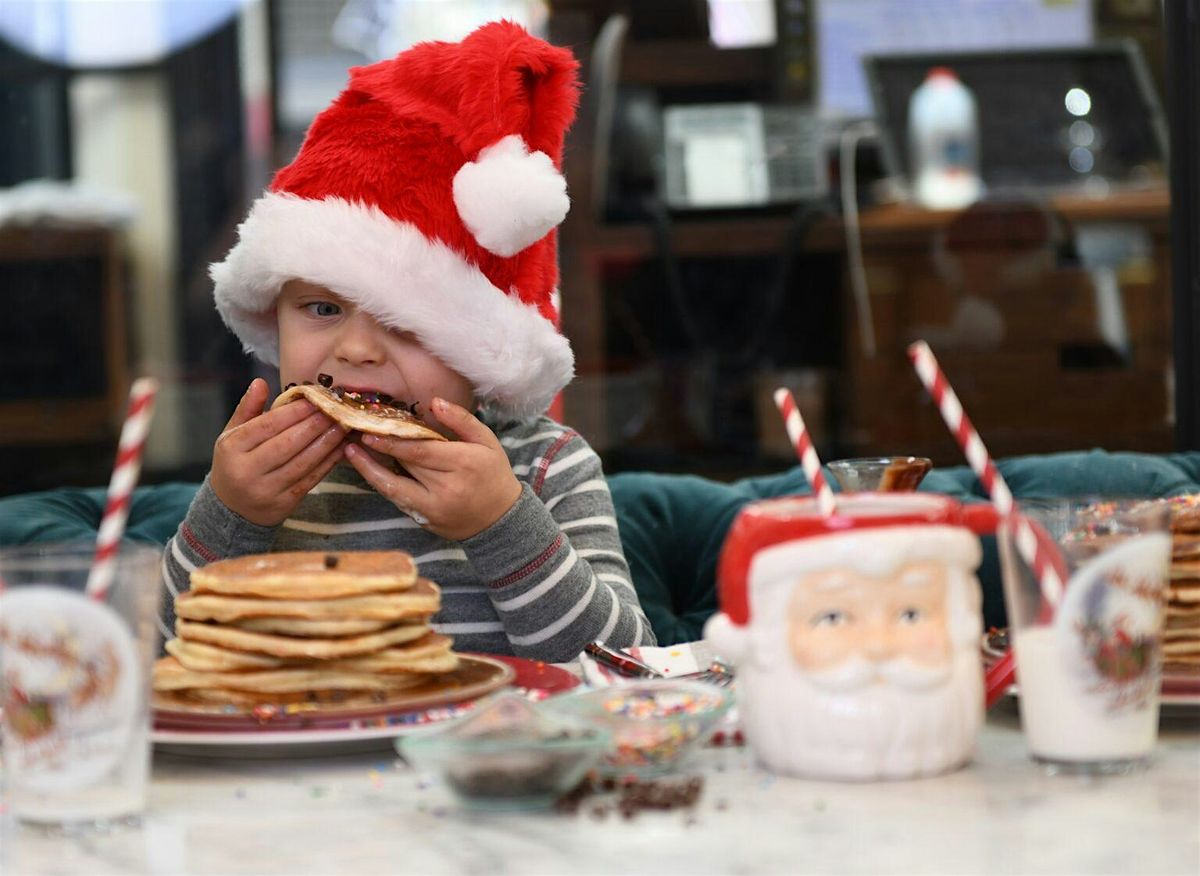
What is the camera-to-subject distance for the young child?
4.83ft

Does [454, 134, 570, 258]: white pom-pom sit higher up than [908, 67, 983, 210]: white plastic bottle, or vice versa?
[908, 67, 983, 210]: white plastic bottle

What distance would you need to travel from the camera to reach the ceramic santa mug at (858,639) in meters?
0.88

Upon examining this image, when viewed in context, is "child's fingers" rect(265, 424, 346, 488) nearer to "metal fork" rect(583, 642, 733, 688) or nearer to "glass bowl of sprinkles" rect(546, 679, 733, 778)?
"metal fork" rect(583, 642, 733, 688)

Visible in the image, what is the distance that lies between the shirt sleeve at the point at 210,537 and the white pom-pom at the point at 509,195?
0.36 meters

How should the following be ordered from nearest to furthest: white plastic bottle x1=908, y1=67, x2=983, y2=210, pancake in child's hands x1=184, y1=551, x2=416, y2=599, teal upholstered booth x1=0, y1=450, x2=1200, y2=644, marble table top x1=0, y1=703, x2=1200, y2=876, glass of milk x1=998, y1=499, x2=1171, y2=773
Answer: marble table top x1=0, y1=703, x2=1200, y2=876, glass of milk x1=998, y1=499, x2=1171, y2=773, pancake in child's hands x1=184, y1=551, x2=416, y2=599, teal upholstered booth x1=0, y1=450, x2=1200, y2=644, white plastic bottle x1=908, y1=67, x2=983, y2=210

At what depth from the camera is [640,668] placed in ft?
3.81

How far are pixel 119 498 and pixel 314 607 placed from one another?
0.15 m

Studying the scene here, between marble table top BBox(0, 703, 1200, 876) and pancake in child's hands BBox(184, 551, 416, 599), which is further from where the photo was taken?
pancake in child's hands BBox(184, 551, 416, 599)

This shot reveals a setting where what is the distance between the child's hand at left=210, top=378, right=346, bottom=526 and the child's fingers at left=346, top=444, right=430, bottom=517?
20mm

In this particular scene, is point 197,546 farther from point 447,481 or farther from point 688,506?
point 688,506

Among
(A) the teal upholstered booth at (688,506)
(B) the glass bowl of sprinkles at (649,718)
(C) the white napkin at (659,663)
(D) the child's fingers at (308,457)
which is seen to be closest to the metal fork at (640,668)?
(C) the white napkin at (659,663)

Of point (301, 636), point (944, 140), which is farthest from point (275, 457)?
point (944, 140)

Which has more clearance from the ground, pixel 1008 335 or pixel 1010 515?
pixel 1010 515

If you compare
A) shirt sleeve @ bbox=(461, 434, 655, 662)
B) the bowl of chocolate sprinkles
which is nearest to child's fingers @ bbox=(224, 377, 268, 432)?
shirt sleeve @ bbox=(461, 434, 655, 662)
